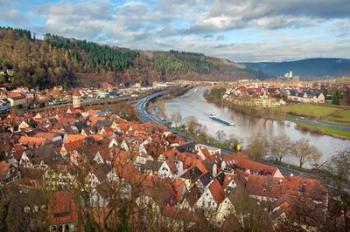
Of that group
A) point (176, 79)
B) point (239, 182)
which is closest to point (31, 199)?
point (239, 182)

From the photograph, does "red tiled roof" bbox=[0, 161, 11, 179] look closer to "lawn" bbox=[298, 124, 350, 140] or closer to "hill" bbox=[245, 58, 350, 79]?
"lawn" bbox=[298, 124, 350, 140]

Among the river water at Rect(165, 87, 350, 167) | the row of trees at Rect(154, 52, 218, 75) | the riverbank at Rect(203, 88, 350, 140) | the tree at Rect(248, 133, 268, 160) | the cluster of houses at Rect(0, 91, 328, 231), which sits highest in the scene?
the row of trees at Rect(154, 52, 218, 75)

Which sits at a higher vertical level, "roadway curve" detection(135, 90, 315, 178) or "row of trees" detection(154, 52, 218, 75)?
"row of trees" detection(154, 52, 218, 75)

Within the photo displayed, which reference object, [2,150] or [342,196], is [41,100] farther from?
[342,196]

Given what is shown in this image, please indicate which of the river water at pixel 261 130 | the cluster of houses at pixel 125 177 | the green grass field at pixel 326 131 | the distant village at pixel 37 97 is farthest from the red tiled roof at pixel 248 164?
the distant village at pixel 37 97

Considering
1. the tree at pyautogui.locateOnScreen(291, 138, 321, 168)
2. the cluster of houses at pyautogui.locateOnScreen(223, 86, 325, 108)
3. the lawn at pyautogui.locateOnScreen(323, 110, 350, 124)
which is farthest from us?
the cluster of houses at pyautogui.locateOnScreen(223, 86, 325, 108)

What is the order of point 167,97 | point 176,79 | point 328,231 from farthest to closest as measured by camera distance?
1. point 176,79
2. point 167,97
3. point 328,231

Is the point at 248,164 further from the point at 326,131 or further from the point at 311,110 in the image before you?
the point at 311,110

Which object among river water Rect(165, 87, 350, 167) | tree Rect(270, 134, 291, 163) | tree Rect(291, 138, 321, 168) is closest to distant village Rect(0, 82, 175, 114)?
river water Rect(165, 87, 350, 167)
